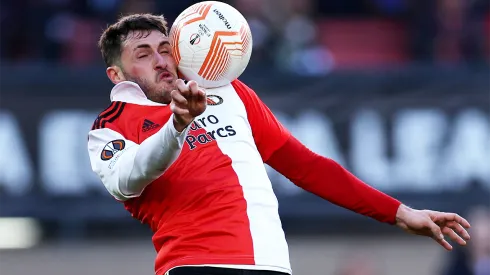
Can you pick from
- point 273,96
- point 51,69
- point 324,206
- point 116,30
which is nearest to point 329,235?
point 324,206

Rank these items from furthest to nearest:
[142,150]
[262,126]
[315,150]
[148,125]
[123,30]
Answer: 1. [315,150]
2. [123,30]
3. [262,126]
4. [148,125]
5. [142,150]

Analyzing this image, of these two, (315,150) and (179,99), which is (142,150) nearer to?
(179,99)

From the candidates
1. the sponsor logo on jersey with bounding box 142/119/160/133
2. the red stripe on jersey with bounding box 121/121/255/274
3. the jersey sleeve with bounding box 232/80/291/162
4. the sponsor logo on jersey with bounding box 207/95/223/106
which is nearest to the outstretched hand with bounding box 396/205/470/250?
the jersey sleeve with bounding box 232/80/291/162

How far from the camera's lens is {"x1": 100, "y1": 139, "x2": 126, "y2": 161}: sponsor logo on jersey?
4223 millimetres

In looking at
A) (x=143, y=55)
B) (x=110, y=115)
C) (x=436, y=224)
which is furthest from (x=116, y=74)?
(x=436, y=224)

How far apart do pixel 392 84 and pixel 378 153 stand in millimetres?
657

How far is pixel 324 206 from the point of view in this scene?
9.52 m

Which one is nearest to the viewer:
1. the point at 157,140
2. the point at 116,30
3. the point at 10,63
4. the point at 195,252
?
the point at 157,140

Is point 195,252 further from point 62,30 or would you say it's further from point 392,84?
point 62,30

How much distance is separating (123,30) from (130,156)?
89 centimetres

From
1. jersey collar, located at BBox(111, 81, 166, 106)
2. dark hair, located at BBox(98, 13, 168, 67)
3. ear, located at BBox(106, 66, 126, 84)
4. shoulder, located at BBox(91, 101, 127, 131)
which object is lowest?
shoulder, located at BBox(91, 101, 127, 131)

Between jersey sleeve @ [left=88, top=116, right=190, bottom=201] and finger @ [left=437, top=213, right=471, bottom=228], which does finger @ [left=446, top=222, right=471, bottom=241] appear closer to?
finger @ [left=437, top=213, right=471, bottom=228]

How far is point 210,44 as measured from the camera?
14.6 ft

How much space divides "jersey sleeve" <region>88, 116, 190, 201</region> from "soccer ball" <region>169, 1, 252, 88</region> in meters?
0.43
